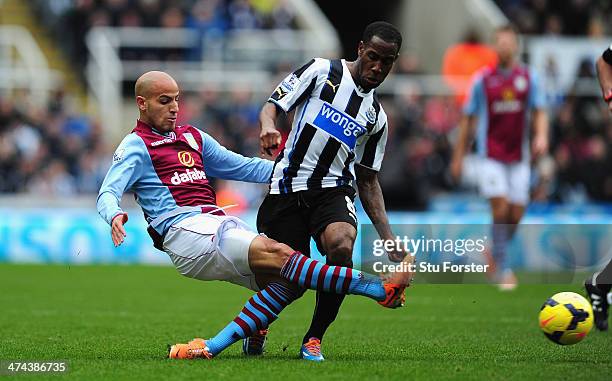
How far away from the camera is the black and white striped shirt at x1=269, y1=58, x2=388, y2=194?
23.2 ft

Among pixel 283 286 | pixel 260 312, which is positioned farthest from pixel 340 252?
pixel 260 312

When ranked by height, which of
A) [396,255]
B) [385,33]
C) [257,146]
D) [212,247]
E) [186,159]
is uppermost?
[385,33]

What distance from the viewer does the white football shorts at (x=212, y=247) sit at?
6672mm

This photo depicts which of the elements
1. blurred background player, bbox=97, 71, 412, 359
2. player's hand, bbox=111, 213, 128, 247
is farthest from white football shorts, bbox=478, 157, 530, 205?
player's hand, bbox=111, 213, 128, 247

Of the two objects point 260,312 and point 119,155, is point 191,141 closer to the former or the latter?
point 119,155

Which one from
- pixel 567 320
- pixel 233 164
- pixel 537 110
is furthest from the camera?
pixel 537 110

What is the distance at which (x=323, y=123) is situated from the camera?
23.3 ft

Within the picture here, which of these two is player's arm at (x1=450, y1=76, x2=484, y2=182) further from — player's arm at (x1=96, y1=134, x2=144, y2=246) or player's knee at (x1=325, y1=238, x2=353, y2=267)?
player's arm at (x1=96, y1=134, x2=144, y2=246)

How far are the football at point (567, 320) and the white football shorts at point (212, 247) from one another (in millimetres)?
1900

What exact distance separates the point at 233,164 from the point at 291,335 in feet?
5.94

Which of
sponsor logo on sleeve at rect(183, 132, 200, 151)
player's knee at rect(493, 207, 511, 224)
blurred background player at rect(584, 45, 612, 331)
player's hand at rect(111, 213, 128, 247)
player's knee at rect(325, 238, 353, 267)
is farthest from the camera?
player's knee at rect(493, 207, 511, 224)

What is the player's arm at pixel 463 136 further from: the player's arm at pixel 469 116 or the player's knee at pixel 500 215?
the player's knee at pixel 500 215

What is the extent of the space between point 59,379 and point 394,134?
13.6 m

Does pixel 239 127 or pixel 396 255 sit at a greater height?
pixel 396 255
